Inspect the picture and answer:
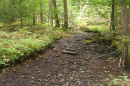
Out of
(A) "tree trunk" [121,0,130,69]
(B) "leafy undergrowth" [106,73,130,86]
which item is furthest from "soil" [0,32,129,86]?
(A) "tree trunk" [121,0,130,69]

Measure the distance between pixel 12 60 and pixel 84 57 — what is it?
4.95 m

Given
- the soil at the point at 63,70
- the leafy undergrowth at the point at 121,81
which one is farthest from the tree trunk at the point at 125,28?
the leafy undergrowth at the point at 121,81

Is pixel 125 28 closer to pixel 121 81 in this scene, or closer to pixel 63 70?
pixel 121 81

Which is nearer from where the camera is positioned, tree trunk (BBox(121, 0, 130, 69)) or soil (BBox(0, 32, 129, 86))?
soil (BBox(0, 32, 129, 86))

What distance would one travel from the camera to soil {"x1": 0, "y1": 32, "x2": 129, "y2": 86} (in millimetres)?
4613

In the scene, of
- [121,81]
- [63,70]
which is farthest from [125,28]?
[63,70]

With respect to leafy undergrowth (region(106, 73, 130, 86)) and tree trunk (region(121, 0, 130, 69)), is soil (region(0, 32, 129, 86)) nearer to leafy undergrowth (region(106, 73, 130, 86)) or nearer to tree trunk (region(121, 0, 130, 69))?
leafy undergrowth (region(106, 73, 130, 86))

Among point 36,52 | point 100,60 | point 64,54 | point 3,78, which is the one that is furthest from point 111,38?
point 3,78

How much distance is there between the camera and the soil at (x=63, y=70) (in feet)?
15.1

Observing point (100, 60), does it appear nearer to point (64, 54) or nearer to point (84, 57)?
point (84, 57)

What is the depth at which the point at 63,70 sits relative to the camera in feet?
19.8

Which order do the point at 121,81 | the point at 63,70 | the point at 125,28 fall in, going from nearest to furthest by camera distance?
the point at 121,81 < the point at 125,28 < the point at 63,70

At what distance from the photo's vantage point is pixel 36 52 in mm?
7336

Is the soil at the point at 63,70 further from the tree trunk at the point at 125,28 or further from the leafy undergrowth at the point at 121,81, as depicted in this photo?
the tree trunk at the point at 125,28
